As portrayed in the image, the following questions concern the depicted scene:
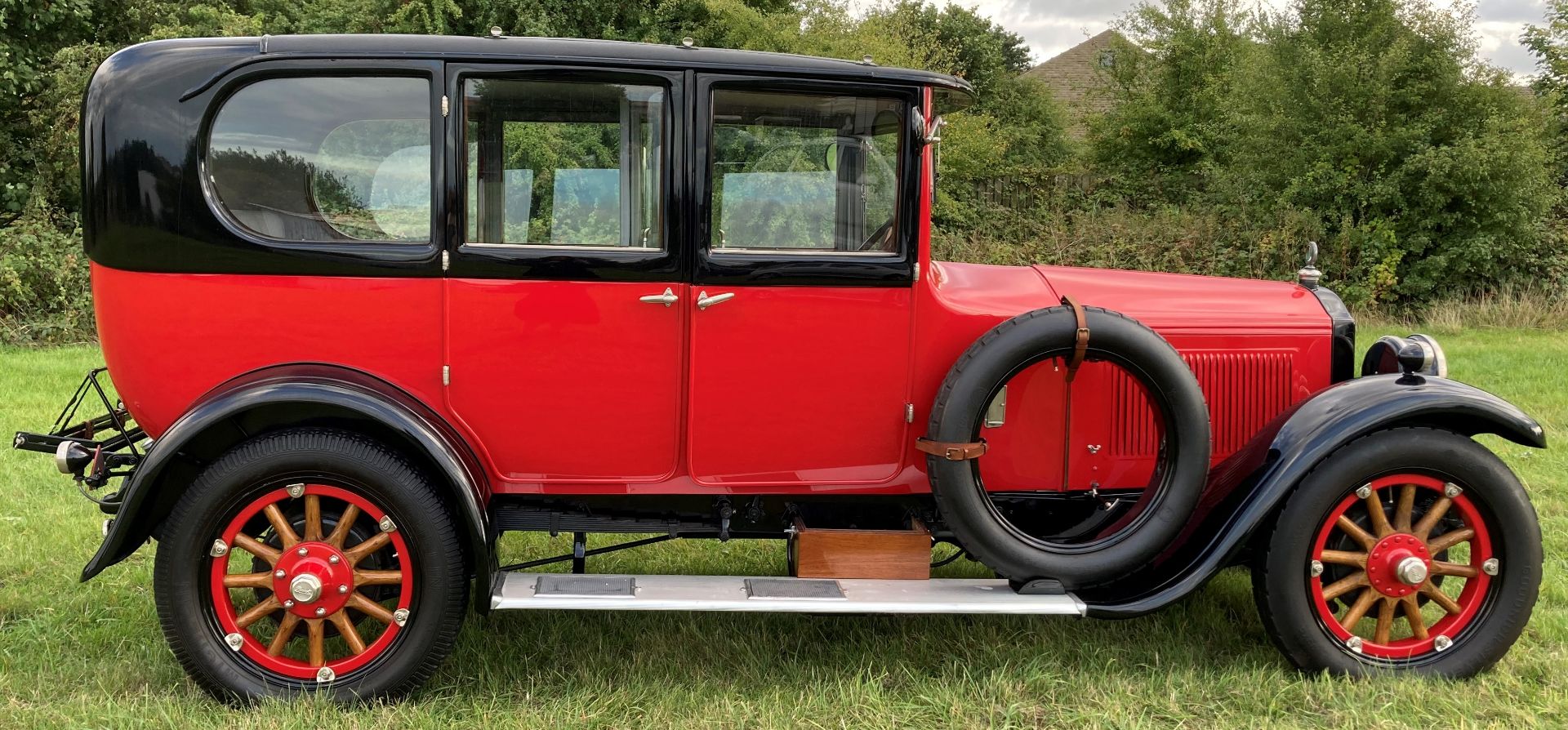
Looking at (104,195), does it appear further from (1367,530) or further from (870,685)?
(1367,530)

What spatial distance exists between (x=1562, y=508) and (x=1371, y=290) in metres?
8.08

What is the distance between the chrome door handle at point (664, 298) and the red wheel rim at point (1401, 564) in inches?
84.1

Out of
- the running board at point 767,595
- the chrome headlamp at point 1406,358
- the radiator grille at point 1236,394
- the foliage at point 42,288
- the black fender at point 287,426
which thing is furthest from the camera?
the foliage at point 42,288

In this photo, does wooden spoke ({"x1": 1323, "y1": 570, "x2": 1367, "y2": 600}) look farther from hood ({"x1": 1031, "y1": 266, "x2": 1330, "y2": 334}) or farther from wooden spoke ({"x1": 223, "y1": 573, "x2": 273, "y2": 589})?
wooden spoke ({"x1": 223, "y1": 573, "x2": 273, "y2": 589})

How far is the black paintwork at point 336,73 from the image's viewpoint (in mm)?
2943

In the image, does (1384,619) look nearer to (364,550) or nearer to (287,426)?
(364,550)

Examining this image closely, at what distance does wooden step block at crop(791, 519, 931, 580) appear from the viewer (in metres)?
3.30

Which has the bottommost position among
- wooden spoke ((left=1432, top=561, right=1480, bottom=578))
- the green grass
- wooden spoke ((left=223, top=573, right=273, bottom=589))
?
the green grass

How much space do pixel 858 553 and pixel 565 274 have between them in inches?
51.0

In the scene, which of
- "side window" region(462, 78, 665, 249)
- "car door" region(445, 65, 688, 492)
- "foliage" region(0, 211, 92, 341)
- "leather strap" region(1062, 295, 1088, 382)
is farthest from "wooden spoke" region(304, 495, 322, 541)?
"foliage" region(0, 211, 92, 341)

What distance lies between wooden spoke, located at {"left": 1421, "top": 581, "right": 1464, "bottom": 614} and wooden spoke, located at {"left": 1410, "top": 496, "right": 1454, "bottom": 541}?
0.50 ft

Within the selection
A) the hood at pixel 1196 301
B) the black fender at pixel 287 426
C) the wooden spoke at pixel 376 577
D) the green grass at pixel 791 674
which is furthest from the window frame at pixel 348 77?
the hood at pixel 1196 301

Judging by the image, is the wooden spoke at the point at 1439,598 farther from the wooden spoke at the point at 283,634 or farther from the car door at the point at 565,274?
the wooden spoke at the point at 283,634

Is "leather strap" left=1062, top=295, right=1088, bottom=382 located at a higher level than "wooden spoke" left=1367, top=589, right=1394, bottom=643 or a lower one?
higher
